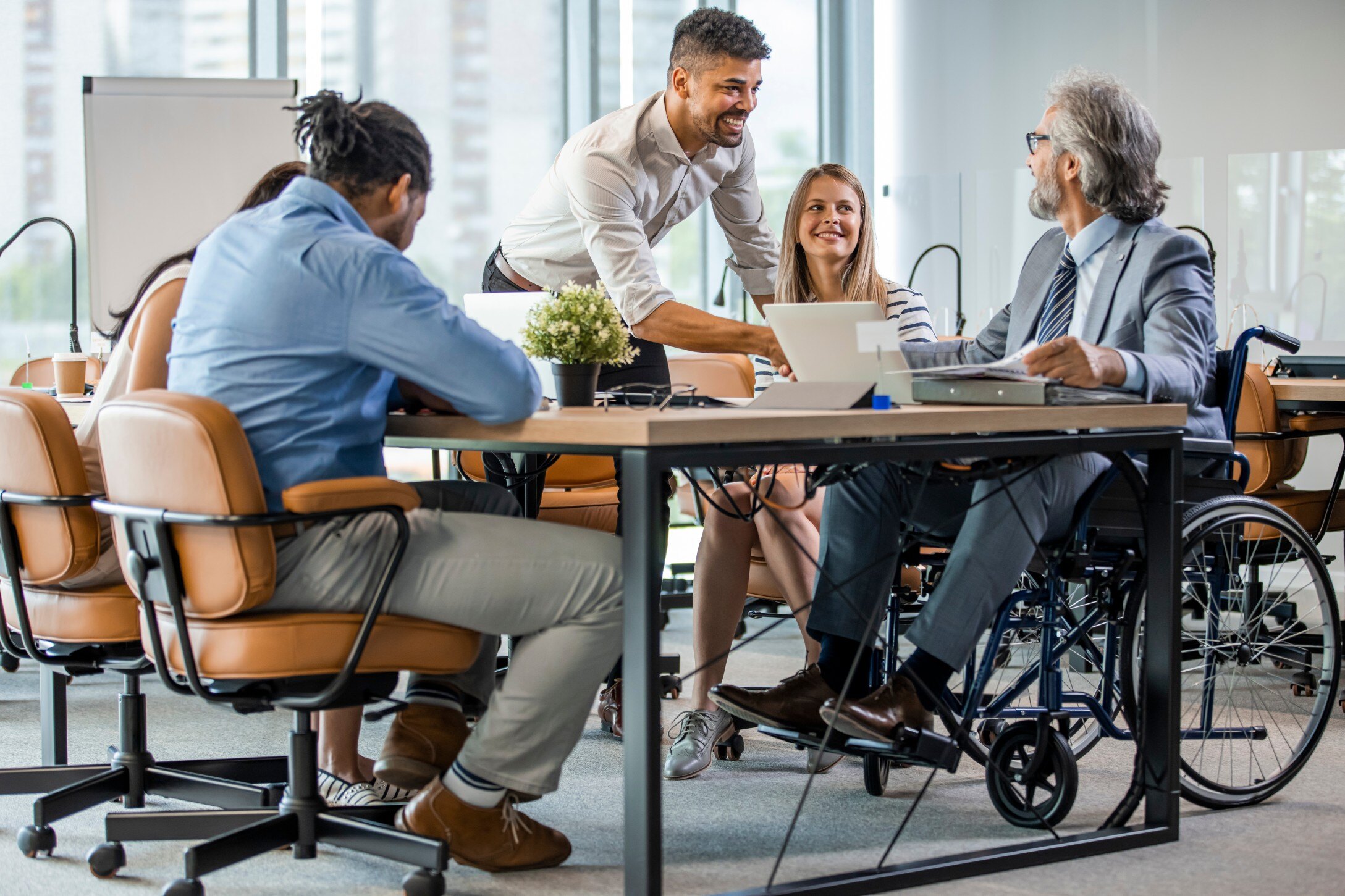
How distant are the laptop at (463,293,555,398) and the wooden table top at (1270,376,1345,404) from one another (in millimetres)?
1969

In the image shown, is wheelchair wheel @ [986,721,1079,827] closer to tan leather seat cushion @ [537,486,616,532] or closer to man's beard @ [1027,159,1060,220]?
man's beard @ [1027,159,1060,220]

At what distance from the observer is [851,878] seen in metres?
1.96

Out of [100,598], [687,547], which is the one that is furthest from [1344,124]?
[100,598]

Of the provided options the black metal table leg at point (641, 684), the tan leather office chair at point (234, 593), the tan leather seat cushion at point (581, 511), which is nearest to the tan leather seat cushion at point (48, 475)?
the tan leather office chair at point (234, 593)

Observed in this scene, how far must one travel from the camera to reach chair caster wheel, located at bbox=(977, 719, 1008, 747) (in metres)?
2.89

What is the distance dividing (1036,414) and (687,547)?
3.51m

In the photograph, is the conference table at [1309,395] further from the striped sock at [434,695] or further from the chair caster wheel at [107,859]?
the chair caster wheel at [107,859]

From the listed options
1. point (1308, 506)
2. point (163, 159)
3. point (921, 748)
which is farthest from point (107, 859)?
point (163, 159)

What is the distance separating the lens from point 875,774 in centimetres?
256

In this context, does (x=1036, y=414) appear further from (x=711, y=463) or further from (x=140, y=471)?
(x=140, y=471)

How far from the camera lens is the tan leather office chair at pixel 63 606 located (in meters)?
2.07

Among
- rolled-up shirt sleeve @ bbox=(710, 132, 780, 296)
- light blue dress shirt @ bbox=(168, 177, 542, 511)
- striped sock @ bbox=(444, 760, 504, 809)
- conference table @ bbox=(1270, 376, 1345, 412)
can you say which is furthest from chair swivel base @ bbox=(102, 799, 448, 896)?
conference table @ bbox=(1270, 376, 1345, 412)

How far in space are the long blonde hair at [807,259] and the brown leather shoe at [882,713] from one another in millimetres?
1136

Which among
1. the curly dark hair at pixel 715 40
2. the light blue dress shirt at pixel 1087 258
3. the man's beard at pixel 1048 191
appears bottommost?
the light blue dress shirt at pixel 1087 258
